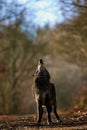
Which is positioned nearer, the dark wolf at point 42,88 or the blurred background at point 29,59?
the dark wolf at point 42,88

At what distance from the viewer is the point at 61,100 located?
5181 cm

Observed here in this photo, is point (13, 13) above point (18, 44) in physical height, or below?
above

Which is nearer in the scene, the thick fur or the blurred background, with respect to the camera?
the thick fur

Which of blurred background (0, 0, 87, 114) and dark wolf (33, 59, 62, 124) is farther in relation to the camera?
blurred background (0, 0, 87, 114)

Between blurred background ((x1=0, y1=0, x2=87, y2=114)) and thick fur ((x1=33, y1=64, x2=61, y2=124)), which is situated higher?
thick fur ((x1=33, y1=64, x2=61, y2=124))

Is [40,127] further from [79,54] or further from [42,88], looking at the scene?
[79,54]

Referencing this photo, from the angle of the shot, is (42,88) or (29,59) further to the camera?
(29,59)

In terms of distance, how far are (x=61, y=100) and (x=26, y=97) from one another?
11.1 ft

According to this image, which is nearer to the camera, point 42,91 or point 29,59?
point 42,91

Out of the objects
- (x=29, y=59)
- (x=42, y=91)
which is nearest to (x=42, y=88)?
(x=42, y=91)

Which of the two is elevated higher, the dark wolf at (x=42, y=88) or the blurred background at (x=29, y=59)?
the dark wolf at (x=42, y=88)

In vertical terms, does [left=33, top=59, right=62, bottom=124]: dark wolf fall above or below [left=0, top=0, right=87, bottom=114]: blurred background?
above

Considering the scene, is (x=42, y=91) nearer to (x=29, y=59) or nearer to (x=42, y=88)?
(x=42, y=88)

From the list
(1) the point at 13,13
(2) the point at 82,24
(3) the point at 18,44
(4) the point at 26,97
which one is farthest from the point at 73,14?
(4) the point at 26,97
